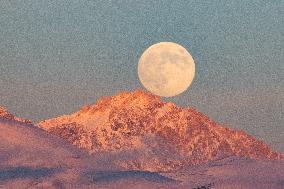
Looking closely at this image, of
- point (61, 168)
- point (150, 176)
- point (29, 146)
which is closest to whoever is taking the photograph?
point (150, 176)

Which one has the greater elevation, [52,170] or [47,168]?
[47,168]

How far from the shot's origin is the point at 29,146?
159125 millimetres

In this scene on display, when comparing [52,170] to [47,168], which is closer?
[52,170]

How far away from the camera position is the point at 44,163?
15125 cm

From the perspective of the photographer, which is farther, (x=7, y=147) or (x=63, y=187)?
(x=7, y=147)

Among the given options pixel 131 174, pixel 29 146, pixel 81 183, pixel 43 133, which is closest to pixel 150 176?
pixel 131 174

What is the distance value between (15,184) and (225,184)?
60268 mm

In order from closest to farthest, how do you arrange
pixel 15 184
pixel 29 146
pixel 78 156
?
pixel 15 184 → pixel 29 146 → pixel 78 156

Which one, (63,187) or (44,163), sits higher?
(44,163)

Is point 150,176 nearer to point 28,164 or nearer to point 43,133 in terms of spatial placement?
point 28,164

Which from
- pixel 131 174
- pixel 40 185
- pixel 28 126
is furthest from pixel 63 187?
pixel 28 126

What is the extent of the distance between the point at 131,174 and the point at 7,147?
116 ft

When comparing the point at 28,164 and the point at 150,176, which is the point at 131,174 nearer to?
the point at 150,176

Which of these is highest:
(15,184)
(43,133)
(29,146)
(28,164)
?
(43,133)
